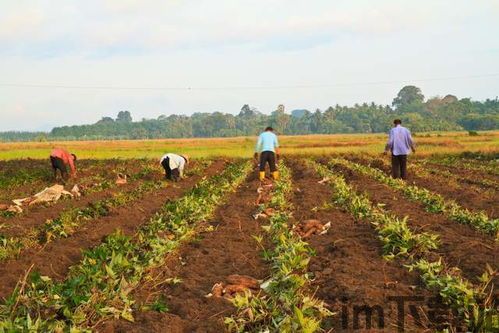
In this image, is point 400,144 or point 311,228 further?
point 400,144

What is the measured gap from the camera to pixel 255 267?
5.72 metres

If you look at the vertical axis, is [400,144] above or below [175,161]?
above

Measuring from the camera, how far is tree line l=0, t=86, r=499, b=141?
100625 mm

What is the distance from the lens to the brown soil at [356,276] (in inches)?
163

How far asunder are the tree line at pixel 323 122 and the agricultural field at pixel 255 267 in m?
82.9

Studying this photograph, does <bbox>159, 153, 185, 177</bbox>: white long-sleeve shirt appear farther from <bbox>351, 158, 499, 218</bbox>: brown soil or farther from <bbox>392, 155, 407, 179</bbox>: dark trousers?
<bbox>351, 158, 499, 218</bbox>: brown soil

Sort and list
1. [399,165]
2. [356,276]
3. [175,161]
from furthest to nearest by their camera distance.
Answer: [175,161], [399,165], [356,276]

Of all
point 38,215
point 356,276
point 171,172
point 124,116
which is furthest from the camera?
point 124,116

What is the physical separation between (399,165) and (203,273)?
34.1 ft

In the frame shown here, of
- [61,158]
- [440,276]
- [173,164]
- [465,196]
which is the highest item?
[61,158]

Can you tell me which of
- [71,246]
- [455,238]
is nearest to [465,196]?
[455,238]

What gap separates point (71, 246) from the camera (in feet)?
23.2

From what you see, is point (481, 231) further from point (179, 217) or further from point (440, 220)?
point (179, 217)

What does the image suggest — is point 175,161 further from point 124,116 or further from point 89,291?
point 124,116
